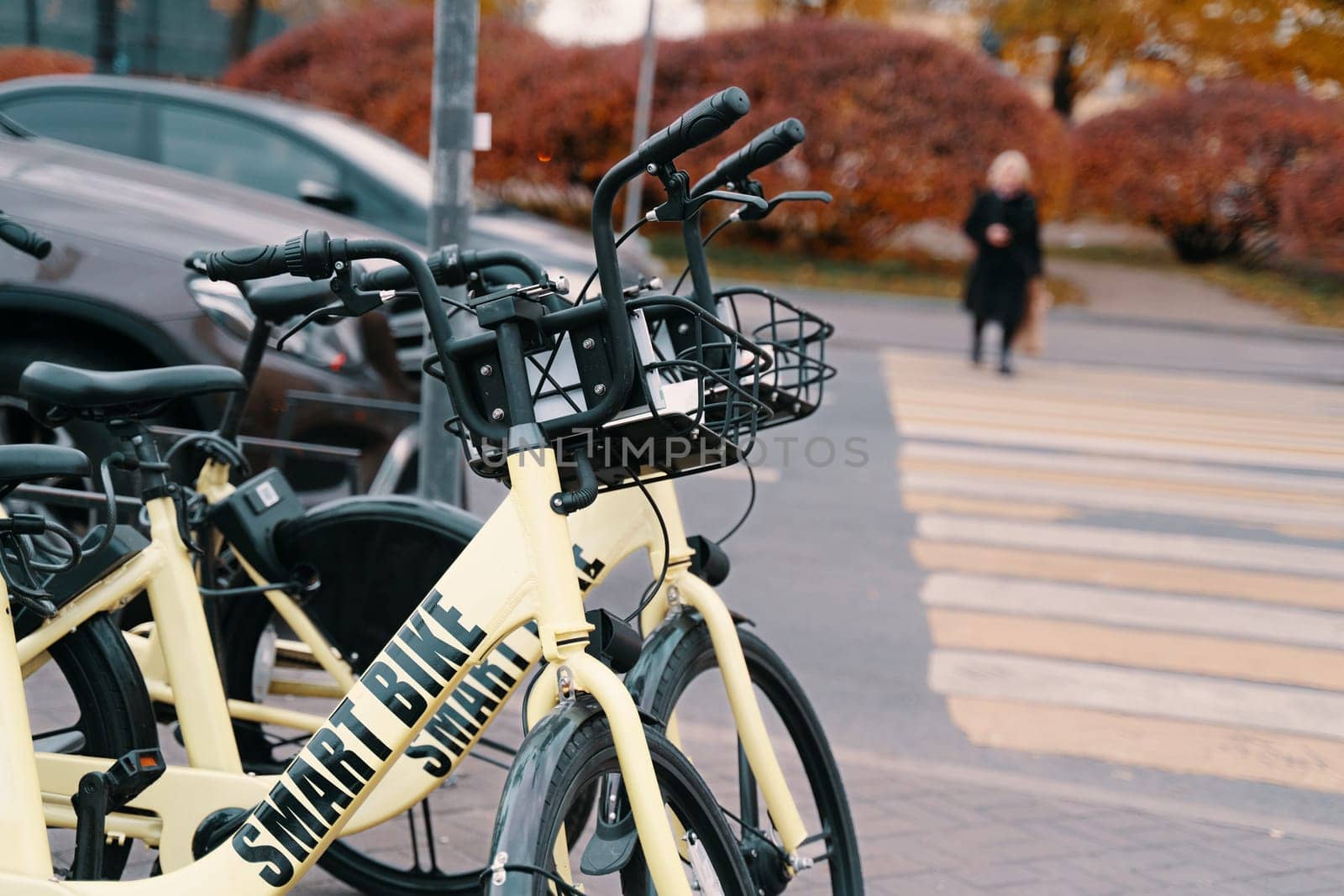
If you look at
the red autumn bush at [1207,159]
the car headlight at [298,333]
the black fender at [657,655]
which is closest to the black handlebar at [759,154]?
the black fender at [657,655]

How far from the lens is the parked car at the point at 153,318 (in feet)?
14.3

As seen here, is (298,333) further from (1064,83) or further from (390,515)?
(1064,83)

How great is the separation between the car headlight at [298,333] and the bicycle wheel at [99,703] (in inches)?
70.9

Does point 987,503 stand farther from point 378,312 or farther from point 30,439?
point 30,439

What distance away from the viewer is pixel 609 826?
2.21 meters

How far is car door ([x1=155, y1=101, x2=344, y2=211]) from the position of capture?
8.05 m

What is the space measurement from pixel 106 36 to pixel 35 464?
11696 mm

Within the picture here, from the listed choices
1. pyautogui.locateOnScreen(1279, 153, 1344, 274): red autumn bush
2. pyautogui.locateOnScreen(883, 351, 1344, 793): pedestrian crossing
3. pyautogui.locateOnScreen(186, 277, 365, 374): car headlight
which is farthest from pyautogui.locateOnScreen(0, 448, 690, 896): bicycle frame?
pyautogui.locateOnScreen(1279, 153, 1344, 274): red autumn bush

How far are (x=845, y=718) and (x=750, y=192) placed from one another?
248 cm

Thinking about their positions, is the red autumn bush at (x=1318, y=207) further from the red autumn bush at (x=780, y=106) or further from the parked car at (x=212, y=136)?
the parked car at (x=212, y=136)

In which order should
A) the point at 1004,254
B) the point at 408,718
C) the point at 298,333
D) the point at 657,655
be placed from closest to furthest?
the point at 408,718, the point at 657,655, the point at 298,333, the point at 1004,254

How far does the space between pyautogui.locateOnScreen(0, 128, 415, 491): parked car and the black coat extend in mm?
8799

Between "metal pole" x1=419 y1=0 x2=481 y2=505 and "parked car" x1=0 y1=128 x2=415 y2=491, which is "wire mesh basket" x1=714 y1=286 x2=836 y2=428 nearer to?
"metal pole" x1=419 y1=0 x2=481 y2=505

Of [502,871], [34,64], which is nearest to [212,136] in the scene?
[502,871]
